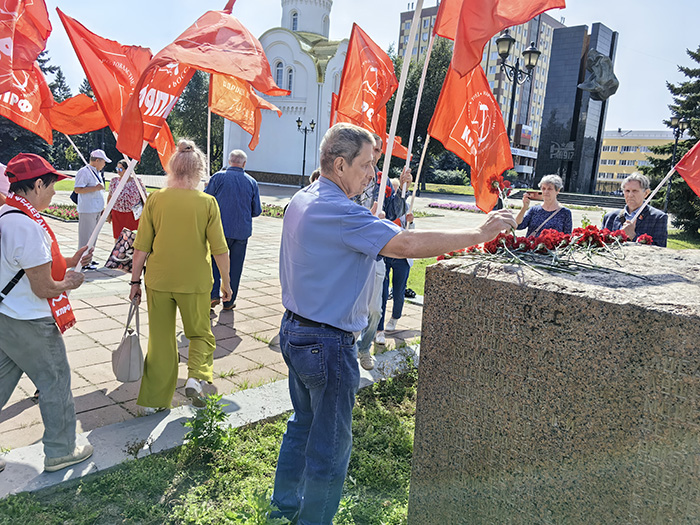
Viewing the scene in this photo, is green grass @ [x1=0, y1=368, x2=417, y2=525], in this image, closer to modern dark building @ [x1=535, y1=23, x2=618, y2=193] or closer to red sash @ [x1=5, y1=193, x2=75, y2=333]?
red sash @ [x1=5, y1=193, x2=75, y2=333]

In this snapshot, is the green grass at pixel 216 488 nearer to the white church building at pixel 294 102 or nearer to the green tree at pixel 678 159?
the green tree at pixel 678 159

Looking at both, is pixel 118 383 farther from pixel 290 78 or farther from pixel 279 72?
pixel 279 72

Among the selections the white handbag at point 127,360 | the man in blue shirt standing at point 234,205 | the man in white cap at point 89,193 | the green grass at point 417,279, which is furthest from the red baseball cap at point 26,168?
the green grass at point 417,279

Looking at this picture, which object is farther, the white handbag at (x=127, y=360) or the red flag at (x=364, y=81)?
the red flag at (x=364, y=81)

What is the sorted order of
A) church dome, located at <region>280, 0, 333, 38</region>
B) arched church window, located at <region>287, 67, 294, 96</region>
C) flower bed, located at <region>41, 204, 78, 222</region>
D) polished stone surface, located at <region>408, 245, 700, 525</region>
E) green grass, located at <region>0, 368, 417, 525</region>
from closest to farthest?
polished stone surface, located at <region>408, 245, 700, 525</region> < green grass, located at <region>0, 368, 417, 525</region> < flower bed, located at <region>41, 204, 78, 222</region> < arched church window, located at <region>287, 67, 294, 96</region> < church dome, located at <region>280, 0, 333, 38</region>

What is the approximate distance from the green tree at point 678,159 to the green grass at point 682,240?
0.32 m

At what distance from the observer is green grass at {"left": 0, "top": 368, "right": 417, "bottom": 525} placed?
2783 millimetres

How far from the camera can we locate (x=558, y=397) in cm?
221

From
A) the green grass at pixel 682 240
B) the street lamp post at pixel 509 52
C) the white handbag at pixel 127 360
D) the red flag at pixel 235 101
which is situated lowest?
the green grass at pixel 682 240

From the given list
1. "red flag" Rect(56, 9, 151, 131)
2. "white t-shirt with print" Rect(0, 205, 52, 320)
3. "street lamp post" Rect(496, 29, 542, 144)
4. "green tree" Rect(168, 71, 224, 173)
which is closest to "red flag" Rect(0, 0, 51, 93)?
"red flag" Rect(56, 9, 151, 131)

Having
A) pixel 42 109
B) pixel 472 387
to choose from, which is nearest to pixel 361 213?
pixel 472 387

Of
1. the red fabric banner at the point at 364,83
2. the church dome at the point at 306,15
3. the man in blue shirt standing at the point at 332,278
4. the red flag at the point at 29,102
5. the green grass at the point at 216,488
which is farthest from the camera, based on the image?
the church dome at the point at 306,15

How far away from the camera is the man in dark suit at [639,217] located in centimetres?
516

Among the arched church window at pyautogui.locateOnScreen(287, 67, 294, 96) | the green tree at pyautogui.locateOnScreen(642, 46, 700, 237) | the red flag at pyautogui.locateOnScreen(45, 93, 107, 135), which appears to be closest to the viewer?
the red flag at pyautogui.locateOnScreen(45, 93, 107, 135)
